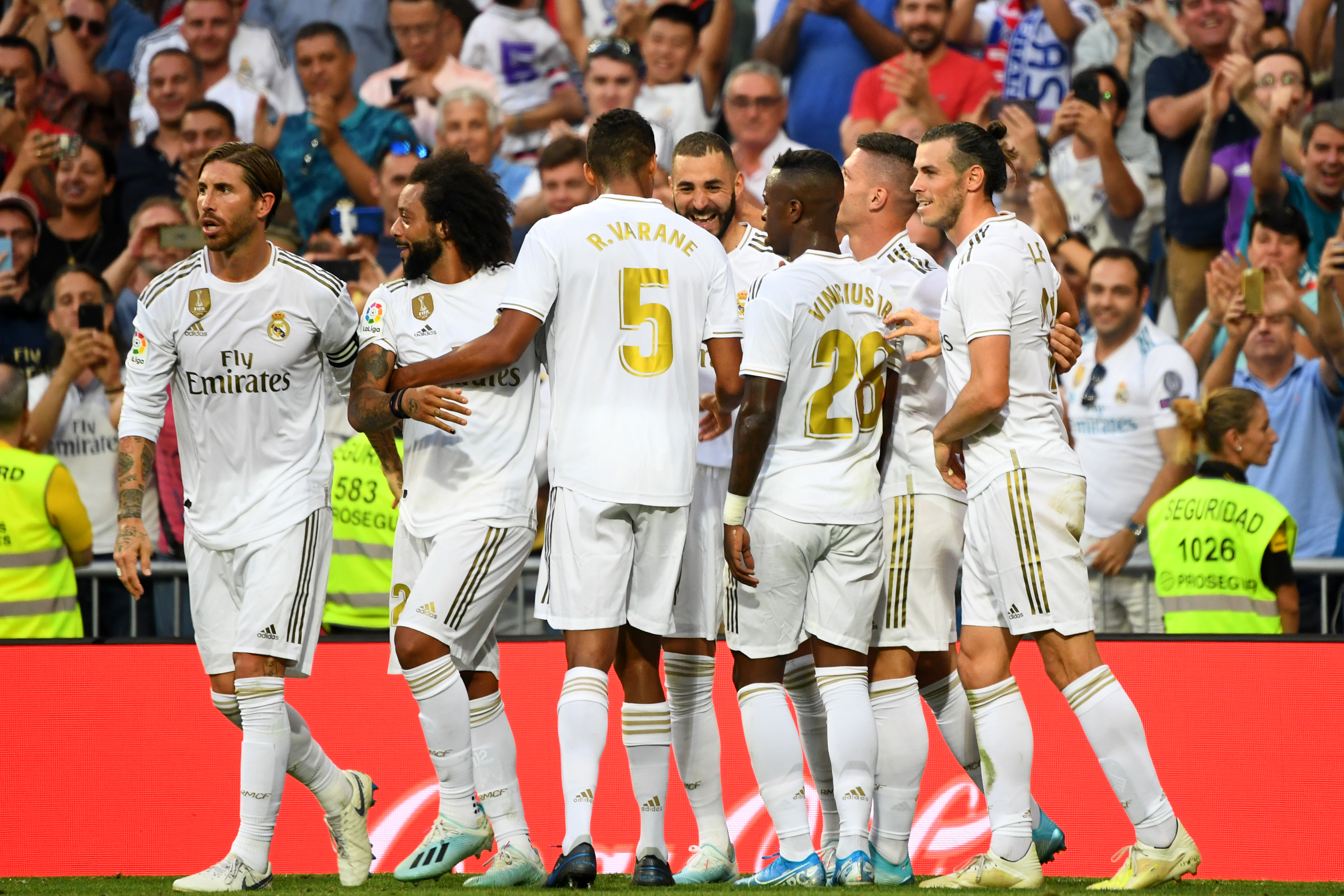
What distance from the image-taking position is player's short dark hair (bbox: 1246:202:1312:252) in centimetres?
927

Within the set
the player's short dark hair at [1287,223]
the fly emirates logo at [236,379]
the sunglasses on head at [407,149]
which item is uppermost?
the sunglasses on head at [407,149]

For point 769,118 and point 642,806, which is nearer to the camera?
point 642,806

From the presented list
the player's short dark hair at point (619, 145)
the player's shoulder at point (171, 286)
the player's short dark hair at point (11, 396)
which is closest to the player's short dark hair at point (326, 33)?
the player's short dark hair at point (11, 396)

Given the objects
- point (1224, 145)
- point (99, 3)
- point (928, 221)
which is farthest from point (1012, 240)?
point (99, 3)

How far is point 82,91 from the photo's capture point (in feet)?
38.8

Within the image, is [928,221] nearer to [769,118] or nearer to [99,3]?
[769,118]

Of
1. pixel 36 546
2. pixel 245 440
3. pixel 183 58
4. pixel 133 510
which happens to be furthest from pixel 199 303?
pixel 183 58

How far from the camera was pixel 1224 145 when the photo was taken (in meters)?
9.72

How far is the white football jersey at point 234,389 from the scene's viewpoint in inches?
216

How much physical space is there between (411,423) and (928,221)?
203cm

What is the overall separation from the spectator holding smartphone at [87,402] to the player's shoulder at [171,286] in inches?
195

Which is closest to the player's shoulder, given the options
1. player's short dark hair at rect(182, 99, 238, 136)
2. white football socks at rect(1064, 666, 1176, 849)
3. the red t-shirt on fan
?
white football socks at rect(1064, 666, 1176, 849)

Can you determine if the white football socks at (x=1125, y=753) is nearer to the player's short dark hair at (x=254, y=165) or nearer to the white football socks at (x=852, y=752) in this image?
the white football socks at (x=852, y=752)

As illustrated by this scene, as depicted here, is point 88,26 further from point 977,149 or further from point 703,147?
point 977,149
